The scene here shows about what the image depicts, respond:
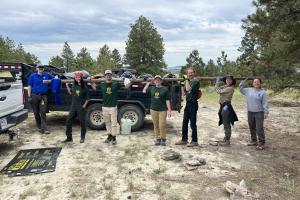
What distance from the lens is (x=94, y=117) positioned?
981cm

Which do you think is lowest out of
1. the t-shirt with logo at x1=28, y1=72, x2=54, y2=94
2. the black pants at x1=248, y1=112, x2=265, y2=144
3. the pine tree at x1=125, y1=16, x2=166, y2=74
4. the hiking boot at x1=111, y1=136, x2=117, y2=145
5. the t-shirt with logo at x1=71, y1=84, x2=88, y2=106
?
the hiking boot at x1=111, y1=136, x2=117, y2=145

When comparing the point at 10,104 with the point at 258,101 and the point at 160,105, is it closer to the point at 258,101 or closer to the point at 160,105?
the point at 160,105

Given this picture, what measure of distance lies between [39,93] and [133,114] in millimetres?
2627

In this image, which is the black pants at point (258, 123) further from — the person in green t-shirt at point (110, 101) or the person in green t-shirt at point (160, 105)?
the person in green t-shirt at point (110, 101)

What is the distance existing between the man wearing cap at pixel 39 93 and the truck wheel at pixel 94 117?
1172 millimetres

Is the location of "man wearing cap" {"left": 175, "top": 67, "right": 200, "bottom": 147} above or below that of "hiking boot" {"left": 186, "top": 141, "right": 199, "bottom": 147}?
above

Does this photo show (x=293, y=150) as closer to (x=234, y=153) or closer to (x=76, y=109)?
(x=234, y=153)

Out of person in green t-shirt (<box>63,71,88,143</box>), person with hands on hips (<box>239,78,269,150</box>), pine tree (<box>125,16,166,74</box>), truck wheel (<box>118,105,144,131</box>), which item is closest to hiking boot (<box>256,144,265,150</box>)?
person with hands on hips (<box>239,78,269,150</box>)

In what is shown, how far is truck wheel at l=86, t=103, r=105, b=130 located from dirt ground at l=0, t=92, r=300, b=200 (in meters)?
0.28

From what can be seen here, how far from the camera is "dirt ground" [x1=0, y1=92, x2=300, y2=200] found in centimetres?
550

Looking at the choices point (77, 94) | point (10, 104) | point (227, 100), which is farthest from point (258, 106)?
point (10, 104)

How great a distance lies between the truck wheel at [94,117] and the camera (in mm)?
9688

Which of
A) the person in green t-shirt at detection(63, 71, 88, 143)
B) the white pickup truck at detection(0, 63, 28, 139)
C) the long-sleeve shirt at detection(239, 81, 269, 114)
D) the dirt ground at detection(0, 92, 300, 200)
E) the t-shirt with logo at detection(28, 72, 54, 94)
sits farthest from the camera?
the t-shirt with logo at detection(28, 72, 54, 94)

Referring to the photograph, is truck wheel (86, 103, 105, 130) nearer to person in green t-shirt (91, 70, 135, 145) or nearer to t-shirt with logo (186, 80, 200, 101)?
person in green t-shirt (91, 70, 135, 145)
